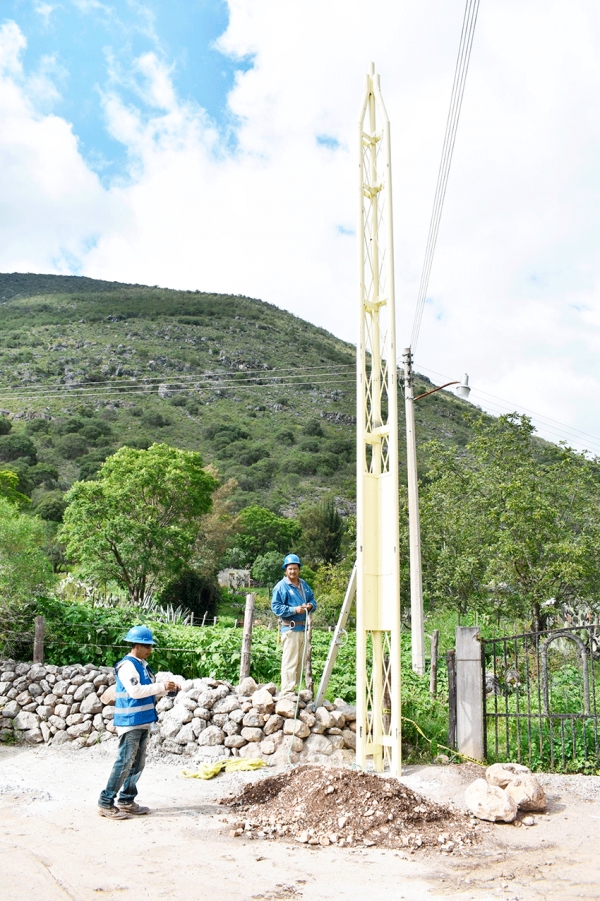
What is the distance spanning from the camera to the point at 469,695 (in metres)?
8.14

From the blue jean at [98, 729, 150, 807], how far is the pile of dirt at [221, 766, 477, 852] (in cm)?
100

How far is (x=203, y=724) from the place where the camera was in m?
8.73

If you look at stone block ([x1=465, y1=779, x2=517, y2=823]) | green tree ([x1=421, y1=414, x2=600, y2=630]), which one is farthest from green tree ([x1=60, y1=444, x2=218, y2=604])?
stone block ([x1=465, y1=779, x2=517, y2=823])

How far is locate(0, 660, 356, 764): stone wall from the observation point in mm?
8281

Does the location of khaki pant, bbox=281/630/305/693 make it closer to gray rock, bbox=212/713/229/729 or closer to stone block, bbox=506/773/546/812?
gray rock, bbox=212/713/229/729

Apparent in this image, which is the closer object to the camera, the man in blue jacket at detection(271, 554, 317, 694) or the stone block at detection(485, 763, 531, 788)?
the stone block at detection(485, 763, 531, 788)

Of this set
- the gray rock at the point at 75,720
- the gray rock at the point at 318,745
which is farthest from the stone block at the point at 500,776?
the gray rock at the point at 75,720

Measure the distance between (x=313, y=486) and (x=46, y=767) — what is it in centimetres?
5443

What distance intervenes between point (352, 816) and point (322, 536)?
139ft

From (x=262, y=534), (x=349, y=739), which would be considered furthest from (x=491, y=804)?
(x=262, y=534)

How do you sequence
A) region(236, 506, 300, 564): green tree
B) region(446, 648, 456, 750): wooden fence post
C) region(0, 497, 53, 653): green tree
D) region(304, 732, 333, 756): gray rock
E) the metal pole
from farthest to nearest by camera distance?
region(236, 506, 300, 564): green tree < the metal pole < region(0, 497, 53, 653): green tree < region(446, 648, 456, 750): wooden fence post < region(304, 732, 333, 756): gray rock

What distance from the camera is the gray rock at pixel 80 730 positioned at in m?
9.40

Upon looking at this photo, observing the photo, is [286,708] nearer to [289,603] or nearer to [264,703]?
[264,703]

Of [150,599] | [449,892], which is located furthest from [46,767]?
[150,599]
